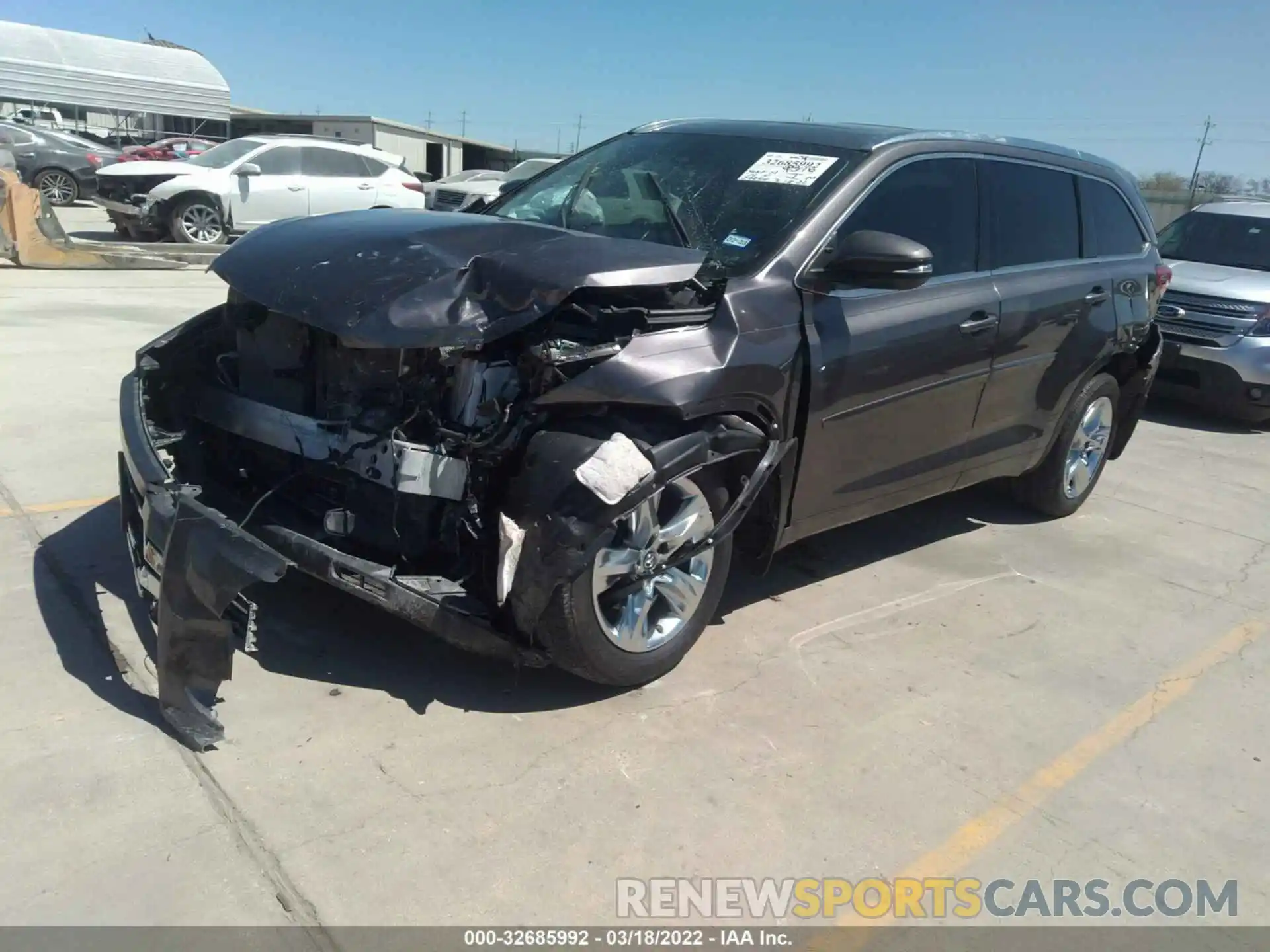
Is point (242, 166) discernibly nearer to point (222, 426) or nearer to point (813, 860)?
point (222, 426)

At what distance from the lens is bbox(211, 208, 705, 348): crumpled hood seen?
3070 millimetres

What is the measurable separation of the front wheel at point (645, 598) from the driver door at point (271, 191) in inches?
519

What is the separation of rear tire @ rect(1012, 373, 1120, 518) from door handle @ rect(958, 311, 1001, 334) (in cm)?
118

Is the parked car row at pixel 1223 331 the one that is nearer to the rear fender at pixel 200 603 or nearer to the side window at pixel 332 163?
the rear fender at pixel 200 603

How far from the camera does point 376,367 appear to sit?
130 inches

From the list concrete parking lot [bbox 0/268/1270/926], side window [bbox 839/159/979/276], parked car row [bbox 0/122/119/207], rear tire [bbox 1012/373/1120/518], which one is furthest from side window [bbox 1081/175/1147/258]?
parked car row [bbox 0/122/119/207]

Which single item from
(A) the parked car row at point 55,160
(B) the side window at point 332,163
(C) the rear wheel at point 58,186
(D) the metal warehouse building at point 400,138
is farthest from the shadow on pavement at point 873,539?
(D) the metal warehouse building at point 400,138

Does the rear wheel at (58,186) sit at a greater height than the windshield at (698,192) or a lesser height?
lesser

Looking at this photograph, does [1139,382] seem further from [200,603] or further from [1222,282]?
[200,603]

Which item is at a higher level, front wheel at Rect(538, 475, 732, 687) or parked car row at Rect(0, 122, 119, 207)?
front wheel at Rect(538, 475, 732, 687)

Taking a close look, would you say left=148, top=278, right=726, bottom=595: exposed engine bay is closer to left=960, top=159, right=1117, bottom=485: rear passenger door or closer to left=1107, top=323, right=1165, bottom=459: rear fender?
left=960, top=159, right=1117, bottom=485: rear passenger door

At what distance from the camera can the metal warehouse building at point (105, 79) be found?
31.7 m

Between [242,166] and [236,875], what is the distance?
14.2 metres

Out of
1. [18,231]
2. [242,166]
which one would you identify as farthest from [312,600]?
[242,166]
